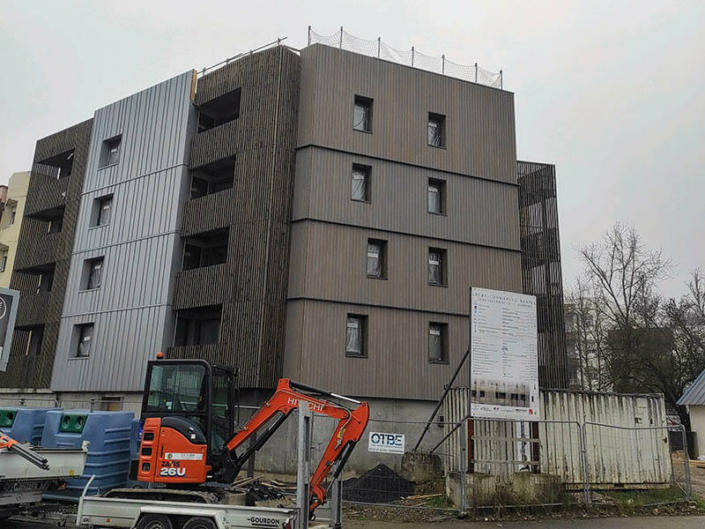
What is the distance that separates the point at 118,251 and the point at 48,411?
15.5m

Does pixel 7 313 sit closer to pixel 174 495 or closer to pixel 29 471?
Result: pixel 29 471

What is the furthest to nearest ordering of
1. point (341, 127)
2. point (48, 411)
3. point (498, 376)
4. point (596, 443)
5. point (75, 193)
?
1. point (75, 193)
2. point (341, 127)
3. point (596, 443)
4. point (498, 376)
5. point (48, 411)

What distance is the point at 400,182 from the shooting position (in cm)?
2455

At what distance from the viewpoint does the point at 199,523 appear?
8.93 meters

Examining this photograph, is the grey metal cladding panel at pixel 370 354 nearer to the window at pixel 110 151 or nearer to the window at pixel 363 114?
the window at pixel 363 114

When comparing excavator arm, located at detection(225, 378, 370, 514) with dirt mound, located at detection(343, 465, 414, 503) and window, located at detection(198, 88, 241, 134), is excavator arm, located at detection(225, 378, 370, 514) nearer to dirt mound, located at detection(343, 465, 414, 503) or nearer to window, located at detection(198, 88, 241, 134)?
dirt mound, located at detection(343, 465, 414, 503)

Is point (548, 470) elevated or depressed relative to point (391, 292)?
depressed

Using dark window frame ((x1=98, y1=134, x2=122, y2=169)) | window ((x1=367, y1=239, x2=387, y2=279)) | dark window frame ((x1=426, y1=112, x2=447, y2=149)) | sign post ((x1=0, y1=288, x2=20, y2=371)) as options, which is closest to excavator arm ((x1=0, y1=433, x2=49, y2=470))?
sign post ((x1=0, y1=288, x2=20, y2=371))

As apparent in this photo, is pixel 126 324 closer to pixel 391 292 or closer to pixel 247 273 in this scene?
pixel 247 273

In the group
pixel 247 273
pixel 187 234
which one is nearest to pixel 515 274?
pixel 247 273

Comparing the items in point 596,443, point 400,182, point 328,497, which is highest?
point 400,182

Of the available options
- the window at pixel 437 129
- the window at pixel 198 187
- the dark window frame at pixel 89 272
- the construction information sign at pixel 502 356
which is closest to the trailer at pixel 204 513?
the construction information sign at pixel 502 356

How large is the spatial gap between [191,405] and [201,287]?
45.5ft

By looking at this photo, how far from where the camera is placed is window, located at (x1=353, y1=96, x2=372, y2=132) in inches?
974
